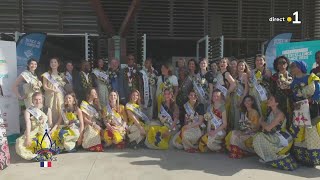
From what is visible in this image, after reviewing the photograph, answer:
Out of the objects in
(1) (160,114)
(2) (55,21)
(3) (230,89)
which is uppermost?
(2) (55,21)

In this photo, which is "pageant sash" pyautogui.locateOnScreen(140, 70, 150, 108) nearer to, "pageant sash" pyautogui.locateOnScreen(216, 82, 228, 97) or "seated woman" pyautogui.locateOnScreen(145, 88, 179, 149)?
"seated woman" pyautogui.locateOnScreen(145, 88, 179, 149)

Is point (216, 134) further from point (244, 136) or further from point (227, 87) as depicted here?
point (227, 87)

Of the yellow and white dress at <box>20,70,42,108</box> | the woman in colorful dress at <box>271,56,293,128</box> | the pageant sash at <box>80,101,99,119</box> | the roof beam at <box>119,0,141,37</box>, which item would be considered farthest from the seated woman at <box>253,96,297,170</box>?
the roof beam at <box>119,0,141,37</box>

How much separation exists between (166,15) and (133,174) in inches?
254

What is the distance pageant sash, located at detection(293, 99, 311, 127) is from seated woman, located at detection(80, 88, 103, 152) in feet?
9.67

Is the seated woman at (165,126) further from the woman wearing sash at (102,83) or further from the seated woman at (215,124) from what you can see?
the woman wearing sash at (102,83)

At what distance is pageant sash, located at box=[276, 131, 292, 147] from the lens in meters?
5.24

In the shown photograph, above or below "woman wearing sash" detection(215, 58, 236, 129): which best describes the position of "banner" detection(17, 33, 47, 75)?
above

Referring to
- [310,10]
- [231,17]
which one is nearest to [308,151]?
[231,17]

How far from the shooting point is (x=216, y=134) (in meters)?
5.91

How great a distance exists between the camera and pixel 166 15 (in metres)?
10.6

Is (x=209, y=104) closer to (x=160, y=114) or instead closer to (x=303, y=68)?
(x=160, y=114)

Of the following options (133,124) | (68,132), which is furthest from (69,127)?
(133,124)

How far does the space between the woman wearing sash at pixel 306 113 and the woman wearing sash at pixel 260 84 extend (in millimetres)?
646
